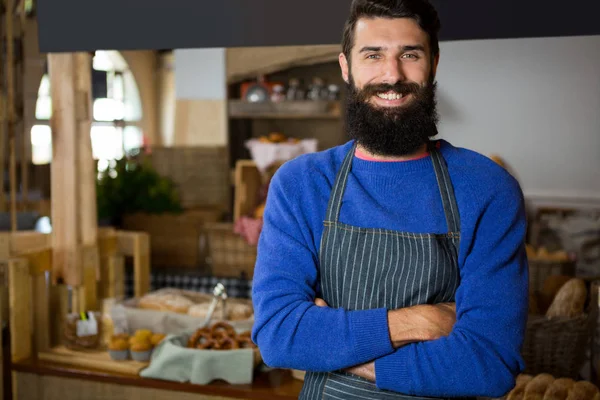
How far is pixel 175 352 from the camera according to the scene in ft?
8.72

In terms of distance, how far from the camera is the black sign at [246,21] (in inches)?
85.9

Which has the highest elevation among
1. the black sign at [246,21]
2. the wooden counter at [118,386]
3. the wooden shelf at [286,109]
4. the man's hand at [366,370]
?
the black sign at [246,21]

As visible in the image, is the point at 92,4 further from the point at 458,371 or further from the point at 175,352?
the point at 458,371

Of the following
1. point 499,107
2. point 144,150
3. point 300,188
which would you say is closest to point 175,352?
point 300,188

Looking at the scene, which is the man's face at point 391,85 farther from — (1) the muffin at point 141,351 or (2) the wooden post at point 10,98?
(2) the wooden post at point 10,98

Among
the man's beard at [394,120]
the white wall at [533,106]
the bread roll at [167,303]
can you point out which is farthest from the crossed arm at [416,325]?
the white wall at [533,106]

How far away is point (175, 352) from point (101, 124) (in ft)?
24.1

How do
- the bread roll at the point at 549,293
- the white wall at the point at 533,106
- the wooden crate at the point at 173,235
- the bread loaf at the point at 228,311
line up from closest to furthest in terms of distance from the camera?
1. the bread loaf at the point at 228,311
2. the bread roll at the point at 549,293
3. the white wall at the point at 533,106
4. the wooden crate at the point at 173,235

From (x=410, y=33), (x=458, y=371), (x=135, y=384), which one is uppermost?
(x=410, y=33)

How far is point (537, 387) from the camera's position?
237 centimetres

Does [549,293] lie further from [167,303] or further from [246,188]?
[246,188]

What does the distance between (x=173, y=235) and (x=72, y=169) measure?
3168 mm

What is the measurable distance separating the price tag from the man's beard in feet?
5.50

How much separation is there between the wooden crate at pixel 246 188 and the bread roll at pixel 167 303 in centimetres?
238
